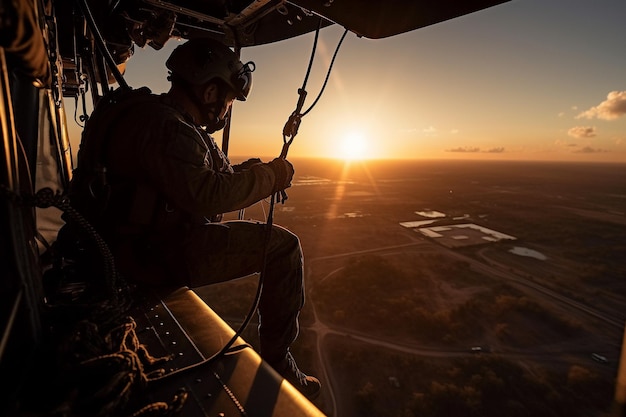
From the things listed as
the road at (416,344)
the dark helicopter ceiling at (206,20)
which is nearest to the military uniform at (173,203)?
the dark helicopter ceiling at (206,20)

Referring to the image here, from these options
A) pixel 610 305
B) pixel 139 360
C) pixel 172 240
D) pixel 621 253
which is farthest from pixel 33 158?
pixel 621 253

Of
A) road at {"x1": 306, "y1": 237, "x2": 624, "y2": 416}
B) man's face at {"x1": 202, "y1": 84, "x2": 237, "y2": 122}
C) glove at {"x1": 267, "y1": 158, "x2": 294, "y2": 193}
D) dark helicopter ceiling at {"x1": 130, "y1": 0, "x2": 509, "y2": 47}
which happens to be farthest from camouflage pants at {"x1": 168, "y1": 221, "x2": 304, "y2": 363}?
road at {"x1": 306, "y1": 237, "x2": 624, "y2": 416}

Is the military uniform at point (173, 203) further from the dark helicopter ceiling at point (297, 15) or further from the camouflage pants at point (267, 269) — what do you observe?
the dark helicopter ceiling at point (297, 15)

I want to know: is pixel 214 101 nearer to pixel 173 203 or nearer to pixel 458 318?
pixel 173 203

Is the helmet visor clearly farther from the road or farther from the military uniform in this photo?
the road

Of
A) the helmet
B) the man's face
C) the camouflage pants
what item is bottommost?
the camouflage pants

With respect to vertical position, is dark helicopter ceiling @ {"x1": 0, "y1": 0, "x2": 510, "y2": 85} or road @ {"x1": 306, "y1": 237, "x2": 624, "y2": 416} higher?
dark helicopter ceiling @ {"x1": 0, "y1": 0, "x2": 510, "y2": 85}

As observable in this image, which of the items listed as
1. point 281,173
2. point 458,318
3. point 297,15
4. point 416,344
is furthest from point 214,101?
point 458,318
